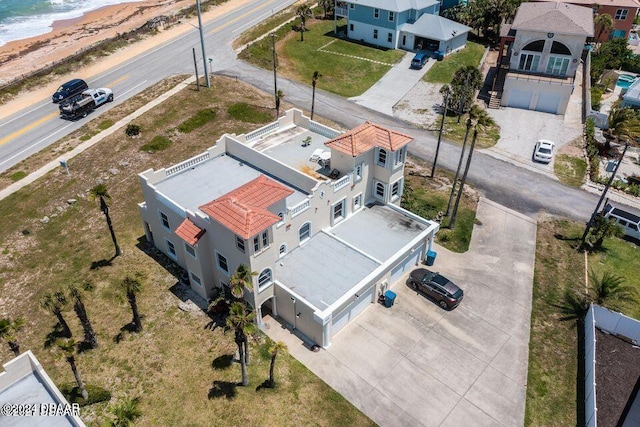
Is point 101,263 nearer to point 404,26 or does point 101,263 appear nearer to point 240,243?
point 240,243

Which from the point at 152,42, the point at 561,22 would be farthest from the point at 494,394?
the point at 152,42

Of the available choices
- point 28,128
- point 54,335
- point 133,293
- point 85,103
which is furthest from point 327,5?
point 54,335

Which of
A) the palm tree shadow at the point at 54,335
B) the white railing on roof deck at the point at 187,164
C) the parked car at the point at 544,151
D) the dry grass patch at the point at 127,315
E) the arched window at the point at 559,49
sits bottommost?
the palm tree shadow at the point at 54,335

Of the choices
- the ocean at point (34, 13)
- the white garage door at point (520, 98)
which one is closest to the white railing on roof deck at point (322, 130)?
the white garage door at point (520, 98)

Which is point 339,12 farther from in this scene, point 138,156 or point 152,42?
point 138,156

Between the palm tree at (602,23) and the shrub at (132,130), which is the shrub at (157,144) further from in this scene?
the palm tree at (602,23)

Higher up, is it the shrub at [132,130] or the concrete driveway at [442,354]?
the shrub at [132,130]
